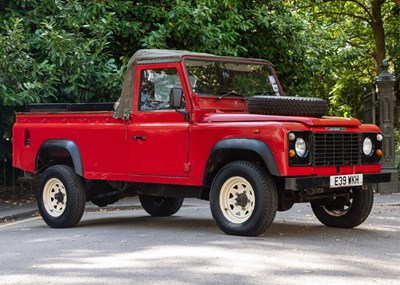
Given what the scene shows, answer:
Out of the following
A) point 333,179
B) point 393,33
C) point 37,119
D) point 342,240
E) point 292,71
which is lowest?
point 342,240

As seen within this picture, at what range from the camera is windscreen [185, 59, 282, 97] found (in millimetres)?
9789

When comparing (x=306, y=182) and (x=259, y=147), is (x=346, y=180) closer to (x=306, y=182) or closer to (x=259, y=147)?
(x=306, y=182)

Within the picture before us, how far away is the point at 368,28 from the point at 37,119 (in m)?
21.6

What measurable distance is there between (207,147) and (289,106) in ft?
3.50

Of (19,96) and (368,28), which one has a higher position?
(368,28)

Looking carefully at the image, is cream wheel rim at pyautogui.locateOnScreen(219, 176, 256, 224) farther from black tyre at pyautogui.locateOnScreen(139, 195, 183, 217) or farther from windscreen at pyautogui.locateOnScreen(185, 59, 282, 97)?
black tyre at pyautogui.locateOnScreen(139, 195, 183, 217)

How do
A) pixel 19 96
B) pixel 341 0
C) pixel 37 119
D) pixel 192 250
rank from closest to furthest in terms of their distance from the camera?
pixel 192 250
pixel 37 119
pixel 19 96
pixel 341 0

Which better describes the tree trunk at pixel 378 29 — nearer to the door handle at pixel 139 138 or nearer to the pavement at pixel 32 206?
the pavement at pixel 32 206

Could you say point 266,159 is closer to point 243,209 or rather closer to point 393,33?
point 243,209

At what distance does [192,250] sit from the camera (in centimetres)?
784

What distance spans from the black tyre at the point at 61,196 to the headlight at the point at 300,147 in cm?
342

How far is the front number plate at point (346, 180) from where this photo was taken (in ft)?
28.7

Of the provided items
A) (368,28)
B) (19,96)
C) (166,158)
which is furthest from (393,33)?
(166,158)

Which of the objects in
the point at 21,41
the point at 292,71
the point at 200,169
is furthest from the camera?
the point at 292,71
